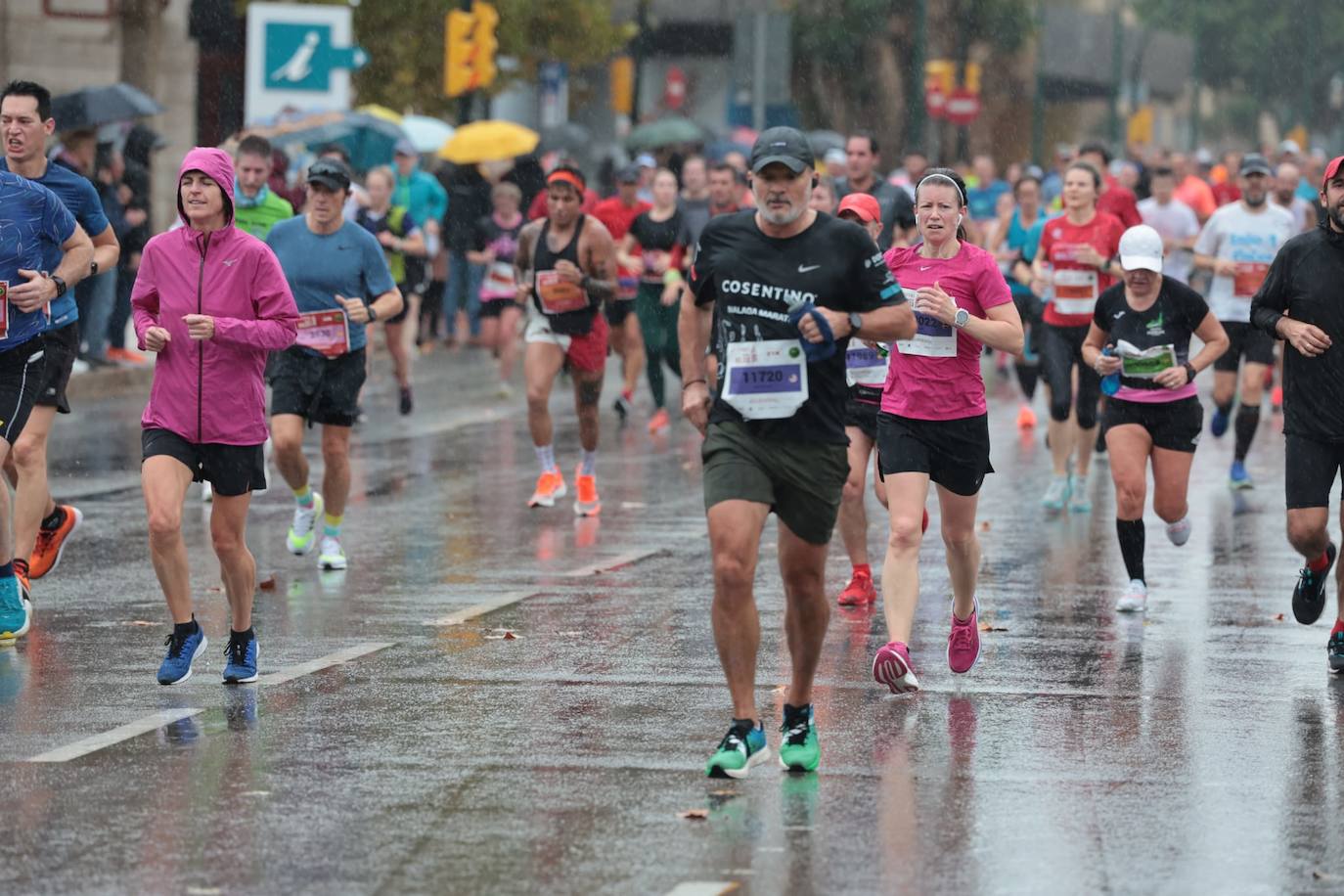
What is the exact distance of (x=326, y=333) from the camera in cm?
1170

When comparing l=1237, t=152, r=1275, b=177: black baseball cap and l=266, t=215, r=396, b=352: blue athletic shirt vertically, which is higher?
l=1237, t=152, r=1275, b=177: black baseball cap

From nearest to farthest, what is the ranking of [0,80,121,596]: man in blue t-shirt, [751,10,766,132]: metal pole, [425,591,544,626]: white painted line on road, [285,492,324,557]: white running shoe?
[0,80,121,596]: man in blue t-shirt → [425,591,544,626]: white painted line on road → [285,492,324,557]: white running shoe → [751,10,766,132]: metal pole

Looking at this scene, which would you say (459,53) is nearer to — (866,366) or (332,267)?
(332,267)

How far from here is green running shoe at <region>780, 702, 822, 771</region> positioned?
7.21 meters

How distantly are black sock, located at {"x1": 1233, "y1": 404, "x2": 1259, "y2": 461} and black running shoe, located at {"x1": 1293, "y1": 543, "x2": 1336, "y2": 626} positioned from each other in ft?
19.0

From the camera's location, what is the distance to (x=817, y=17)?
56.9m

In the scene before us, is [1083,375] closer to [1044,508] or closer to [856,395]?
[1044,508]

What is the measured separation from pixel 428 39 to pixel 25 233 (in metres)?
24.9

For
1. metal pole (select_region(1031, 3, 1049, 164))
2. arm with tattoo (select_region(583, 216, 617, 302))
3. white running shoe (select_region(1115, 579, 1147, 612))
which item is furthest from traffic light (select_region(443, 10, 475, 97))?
metal pole (select_region(1031, 3, 1049, 164))

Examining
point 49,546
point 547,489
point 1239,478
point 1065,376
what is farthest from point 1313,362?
point 1239,478

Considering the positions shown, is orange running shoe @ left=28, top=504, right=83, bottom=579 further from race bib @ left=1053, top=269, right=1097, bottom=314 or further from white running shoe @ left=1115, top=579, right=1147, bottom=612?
race bib @ left=1053, top=269, right=1097, bottom=314

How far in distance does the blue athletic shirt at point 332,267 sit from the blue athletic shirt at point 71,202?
1641 millimetres

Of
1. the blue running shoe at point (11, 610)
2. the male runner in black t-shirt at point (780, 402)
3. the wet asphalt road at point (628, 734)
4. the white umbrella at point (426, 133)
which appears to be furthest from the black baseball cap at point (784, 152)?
the white umbrella at point (426, 133)

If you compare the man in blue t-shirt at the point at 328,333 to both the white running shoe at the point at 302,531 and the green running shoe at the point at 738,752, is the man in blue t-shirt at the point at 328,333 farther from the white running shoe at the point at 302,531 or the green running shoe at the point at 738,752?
the green running shoe at the point at 738,752
